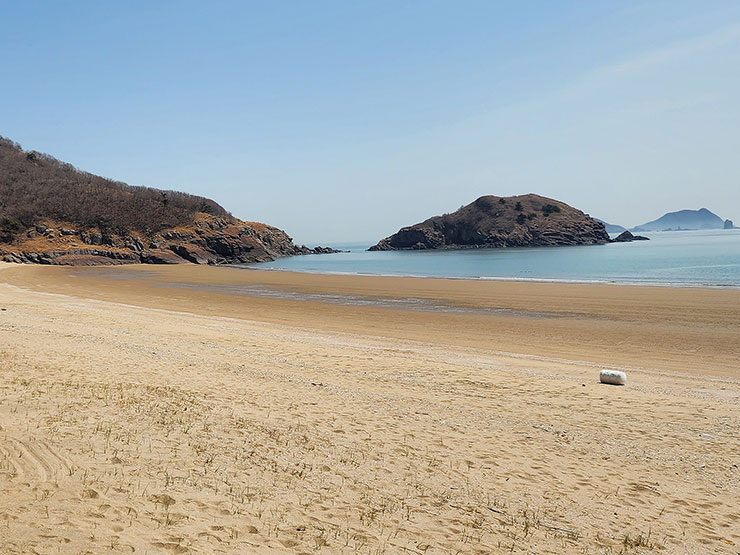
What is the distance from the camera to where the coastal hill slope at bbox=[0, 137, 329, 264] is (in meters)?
74.4

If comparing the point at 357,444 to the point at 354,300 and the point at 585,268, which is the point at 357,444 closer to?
the point at 354,300

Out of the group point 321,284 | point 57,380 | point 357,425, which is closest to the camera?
point 357,425

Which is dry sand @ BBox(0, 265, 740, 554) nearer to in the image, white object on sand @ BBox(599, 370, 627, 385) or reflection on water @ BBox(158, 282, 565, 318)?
Answer: white object on sand @ BBox(599, 370, 627, 385)

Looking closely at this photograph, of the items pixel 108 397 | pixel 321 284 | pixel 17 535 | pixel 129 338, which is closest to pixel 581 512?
pixel 17 535

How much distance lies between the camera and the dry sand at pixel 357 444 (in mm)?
5082

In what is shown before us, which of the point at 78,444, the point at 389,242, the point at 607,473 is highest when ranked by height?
the point at 389,242

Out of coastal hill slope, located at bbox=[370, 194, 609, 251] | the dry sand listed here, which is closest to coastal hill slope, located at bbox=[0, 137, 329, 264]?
the dry sand

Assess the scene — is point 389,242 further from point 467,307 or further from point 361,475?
point 361,475

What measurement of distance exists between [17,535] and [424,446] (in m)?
5.36

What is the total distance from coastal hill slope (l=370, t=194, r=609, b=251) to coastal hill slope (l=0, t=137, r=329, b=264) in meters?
84.3

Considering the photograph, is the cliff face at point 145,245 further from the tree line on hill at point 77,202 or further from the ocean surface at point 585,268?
the ocean surface at point 585,268

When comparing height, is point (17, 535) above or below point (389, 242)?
below

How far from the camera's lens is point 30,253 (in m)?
69.8

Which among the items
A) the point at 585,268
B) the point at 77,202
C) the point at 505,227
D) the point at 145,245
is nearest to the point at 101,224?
the point at 77,202
